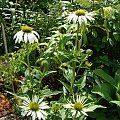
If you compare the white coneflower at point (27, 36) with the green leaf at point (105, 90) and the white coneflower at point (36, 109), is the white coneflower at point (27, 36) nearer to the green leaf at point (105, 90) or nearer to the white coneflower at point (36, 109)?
the white coneflower at point (36, 109)

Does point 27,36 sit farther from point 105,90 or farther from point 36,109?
point 105,90

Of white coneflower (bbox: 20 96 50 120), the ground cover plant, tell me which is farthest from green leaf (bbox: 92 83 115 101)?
white coneflower (bbox: 20 96 50 120)

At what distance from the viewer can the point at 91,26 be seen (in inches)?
117

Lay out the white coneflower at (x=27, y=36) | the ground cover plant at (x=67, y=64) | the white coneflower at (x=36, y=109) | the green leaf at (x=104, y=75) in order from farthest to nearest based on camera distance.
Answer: the green leaf at (x=104, y=75) → the ground cover plant at (x=67, y=64) → the white coneflower at (x=27, y=36) → the white coneflower at (x=36, y=109)

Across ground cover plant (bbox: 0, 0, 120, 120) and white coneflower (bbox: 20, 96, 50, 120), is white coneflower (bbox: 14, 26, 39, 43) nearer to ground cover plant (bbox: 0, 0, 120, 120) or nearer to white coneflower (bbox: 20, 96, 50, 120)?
ground cover plant (bbox: 0, 0, 120, 120)

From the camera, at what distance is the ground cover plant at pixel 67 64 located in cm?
242

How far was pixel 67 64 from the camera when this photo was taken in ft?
8.54

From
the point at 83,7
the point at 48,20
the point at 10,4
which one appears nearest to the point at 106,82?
the point at 83,7

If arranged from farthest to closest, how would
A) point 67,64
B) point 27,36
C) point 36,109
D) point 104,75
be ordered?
1. point 104,75
2. point 67,64
3. point 27,36
4. point 36,109

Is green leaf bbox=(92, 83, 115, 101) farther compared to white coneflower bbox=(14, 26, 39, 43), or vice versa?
green leaf bbox=(92, 83, 115, 101)

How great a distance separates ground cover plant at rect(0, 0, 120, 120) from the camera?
242cm

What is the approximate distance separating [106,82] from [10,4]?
128 cm

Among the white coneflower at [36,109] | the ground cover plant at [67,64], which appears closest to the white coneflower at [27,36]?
the ground cover plant at [67,64]

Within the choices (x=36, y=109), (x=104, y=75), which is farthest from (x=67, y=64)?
(x=36, y=109)
